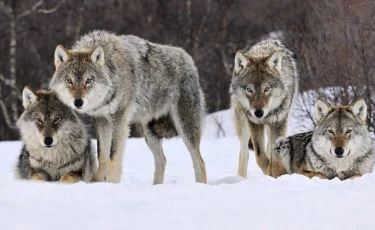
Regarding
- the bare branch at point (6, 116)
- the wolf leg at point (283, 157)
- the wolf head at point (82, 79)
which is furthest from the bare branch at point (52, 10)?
the wolf leg at point (283, 157)

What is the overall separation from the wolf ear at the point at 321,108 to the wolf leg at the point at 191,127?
1.28 meters

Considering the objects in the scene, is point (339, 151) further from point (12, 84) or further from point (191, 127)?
point (12, 84)

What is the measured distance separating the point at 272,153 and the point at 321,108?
803mm

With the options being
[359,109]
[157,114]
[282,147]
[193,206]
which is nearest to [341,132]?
[359,109]

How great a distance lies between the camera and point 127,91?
677 centimetres

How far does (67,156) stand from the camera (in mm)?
6242

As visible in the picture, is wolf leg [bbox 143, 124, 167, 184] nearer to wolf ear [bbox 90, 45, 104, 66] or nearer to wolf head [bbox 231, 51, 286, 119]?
wolf head [bbox 231, 51, 286, 119]

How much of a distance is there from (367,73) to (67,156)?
5414mm

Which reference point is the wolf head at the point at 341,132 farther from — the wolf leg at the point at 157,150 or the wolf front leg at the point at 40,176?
the wolf front leg at the point at 40,176

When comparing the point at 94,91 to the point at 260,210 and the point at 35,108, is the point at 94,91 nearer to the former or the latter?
the point at 35,108

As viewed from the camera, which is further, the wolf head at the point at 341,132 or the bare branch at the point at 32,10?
the bare branch at the point at 32,10

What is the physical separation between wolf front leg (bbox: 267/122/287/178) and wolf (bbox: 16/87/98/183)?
1928 millimetres


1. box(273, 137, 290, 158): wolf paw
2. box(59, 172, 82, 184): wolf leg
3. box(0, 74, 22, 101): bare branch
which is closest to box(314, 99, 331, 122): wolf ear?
box(273, 137, 290, 158): wolf paw

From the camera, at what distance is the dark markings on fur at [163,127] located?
7.46 m
